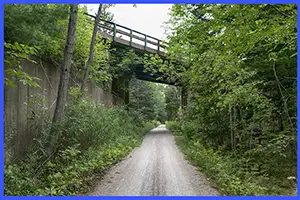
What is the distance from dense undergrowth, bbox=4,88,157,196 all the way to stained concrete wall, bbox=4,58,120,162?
→ 310 mm

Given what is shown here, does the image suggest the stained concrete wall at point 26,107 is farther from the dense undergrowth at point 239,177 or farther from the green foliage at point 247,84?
the dense undergrowth at point 239,177

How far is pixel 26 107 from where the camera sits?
17.7 feet

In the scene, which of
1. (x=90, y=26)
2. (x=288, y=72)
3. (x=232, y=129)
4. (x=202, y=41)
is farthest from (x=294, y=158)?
(x=90, y=26)

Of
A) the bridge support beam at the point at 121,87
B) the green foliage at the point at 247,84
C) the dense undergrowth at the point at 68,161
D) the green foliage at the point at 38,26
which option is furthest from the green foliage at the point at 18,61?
the bridge support beam at the point at 121,87

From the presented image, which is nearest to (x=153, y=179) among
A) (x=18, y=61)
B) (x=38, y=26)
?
(x=18, y=61)

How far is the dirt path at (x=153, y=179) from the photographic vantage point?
15.5 ft

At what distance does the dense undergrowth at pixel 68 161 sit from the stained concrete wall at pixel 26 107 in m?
0.31

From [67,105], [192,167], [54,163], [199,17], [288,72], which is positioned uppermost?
[199,17]

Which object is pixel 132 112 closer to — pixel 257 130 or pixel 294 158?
pixel 257 130

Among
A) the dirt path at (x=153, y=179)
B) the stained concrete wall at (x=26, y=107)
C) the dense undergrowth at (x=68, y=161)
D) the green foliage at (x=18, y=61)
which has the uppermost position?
the green foliage at (x=18, y=61)

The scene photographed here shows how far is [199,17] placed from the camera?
612cm

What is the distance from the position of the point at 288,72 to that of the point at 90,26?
6762 mm

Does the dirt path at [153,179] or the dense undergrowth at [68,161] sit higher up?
the dense undergrowth at [68,161]

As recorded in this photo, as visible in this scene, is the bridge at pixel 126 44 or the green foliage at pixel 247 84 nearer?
the green foliage at pixel 247 84
